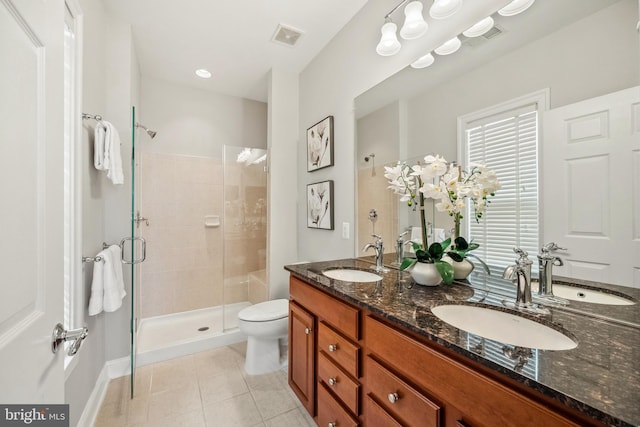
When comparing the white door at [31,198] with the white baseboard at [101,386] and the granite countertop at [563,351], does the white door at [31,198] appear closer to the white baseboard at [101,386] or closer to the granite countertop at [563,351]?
the granite countertop at [563,351]

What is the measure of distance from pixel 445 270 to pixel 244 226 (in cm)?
243

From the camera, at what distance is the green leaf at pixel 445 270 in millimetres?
1157

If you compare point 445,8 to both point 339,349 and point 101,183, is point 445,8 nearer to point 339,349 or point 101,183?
point 339,349

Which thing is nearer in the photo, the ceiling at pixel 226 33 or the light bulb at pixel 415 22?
the light bulb at pixel 415 22

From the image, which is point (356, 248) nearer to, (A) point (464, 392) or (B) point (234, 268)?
(A) point (464, 392)

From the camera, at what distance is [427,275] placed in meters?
1.17

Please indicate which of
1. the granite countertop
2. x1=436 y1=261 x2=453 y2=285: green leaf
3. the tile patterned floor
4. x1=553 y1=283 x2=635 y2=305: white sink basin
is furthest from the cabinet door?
x1=553 y1=283 x2=635 y2=305: white sink basin

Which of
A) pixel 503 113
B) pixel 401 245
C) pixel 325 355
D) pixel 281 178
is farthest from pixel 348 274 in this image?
pixel 281 178

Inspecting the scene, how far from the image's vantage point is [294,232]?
8.92 ft

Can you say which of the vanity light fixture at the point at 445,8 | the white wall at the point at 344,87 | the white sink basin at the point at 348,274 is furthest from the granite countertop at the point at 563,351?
the vanity light fixture at the point at 445,8

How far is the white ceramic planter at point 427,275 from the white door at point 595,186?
16.2 inches

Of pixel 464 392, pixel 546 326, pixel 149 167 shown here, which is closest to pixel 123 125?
pixel 149 167

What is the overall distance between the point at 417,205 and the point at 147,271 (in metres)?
2.85

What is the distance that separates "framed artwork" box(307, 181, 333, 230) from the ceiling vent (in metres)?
1.22
